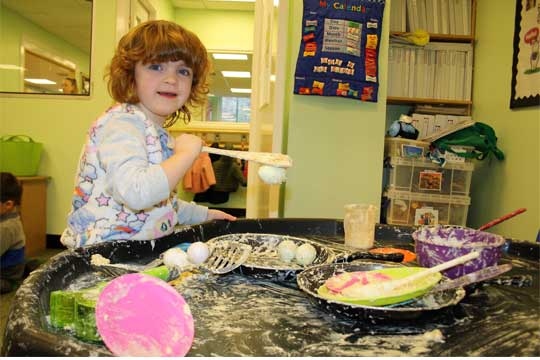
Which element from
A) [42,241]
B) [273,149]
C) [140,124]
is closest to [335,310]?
[140,124]

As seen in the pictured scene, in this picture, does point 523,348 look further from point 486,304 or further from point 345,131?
point 345,131

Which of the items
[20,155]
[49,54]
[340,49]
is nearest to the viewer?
[340,49]

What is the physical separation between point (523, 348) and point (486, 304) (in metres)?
0.17

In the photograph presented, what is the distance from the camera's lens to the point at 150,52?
1026mm

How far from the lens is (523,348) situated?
0.48 metres

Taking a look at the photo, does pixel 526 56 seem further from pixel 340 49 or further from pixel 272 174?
pixel 272 174

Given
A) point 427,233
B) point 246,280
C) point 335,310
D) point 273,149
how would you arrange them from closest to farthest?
1. point 335,310
2. point 246,280
3. point 427,233
4. point 273,149

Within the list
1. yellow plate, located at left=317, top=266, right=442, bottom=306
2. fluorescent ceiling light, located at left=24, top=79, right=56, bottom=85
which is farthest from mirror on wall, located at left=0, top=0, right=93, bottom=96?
yellow plate, located at left=317, top=266, right=442, bottom=306

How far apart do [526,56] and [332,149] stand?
45.8 inches

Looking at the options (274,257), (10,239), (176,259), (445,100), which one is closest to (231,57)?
(445,100)

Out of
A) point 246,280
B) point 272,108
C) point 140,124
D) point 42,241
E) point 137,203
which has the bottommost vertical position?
point 42,241

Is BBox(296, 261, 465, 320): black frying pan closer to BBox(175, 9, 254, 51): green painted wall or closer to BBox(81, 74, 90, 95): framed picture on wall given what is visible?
BBox(81, 74, 90, 95): framed picture on wall

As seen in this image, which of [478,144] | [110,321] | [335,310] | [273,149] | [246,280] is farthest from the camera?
[478,144]

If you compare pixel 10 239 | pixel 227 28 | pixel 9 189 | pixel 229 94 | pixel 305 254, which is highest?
pixel 227 28
